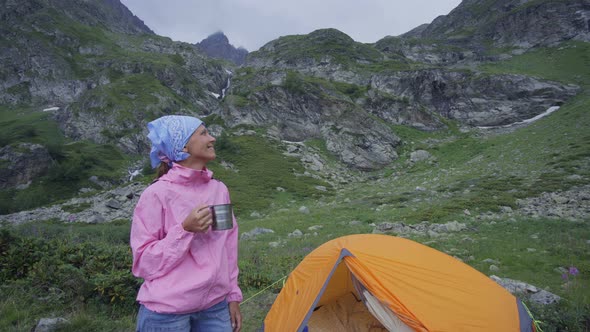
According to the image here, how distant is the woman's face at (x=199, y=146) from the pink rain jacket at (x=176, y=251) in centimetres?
16

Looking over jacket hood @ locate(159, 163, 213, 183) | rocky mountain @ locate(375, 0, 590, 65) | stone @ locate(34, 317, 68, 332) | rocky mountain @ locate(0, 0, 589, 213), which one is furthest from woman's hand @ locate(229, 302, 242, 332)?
rocky mountain @ locate(375, 0, 590, 65)

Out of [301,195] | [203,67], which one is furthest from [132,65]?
[301,195]

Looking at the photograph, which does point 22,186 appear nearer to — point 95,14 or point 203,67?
point 203,67

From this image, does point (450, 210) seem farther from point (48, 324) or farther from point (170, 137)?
point (48, 324)

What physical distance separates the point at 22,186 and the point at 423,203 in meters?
59.6

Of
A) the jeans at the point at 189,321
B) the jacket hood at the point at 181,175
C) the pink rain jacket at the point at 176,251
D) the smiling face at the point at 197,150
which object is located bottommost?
the jeans at the point at 189,321

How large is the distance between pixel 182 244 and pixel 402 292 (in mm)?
3786

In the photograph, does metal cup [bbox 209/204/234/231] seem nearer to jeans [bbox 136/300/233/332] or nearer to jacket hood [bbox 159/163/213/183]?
jacket hood [bbox 159/163/213/183]

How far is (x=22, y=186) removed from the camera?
47438mm

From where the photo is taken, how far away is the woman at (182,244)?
230cm

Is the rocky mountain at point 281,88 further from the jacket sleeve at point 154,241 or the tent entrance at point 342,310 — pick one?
the jacket sleeve at point 154,241

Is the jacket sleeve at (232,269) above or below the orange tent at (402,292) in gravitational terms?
above

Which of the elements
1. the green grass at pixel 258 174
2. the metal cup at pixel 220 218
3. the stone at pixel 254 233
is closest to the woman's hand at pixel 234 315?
the metal cup at pixel 220 218

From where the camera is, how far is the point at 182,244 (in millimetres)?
2262
